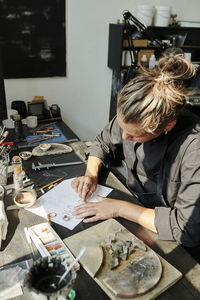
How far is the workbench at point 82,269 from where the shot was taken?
0.74 meters

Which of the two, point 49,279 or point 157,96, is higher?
point 157,96

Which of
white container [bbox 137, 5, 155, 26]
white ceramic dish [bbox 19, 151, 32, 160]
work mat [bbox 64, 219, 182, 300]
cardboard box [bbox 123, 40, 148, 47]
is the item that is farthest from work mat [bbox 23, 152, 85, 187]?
white container [bbox 137, 5, 155, 26]

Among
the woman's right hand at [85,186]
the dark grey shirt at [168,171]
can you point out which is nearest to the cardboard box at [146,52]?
the dark grey shirt at [168,171]

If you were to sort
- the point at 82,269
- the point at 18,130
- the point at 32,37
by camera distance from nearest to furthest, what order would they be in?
the point at 82,269, the point at 18,130, the point at 32,37

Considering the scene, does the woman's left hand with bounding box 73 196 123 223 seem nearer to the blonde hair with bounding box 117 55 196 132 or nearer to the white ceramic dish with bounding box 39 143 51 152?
the blonde hair with bounding box 117 55 196 132

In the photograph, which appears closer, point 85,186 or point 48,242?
point 48,242

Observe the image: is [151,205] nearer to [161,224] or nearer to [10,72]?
[161,224]

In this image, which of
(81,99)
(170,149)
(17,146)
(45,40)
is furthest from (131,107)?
(81,99)

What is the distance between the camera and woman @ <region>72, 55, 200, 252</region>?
0.91m

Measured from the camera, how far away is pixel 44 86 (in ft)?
7.54

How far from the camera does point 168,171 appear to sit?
1.10 metres

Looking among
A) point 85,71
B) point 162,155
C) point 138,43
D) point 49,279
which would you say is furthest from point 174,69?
point 85,71

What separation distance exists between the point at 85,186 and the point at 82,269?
0.39 meters

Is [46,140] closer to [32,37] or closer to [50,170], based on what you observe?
[50,170]
